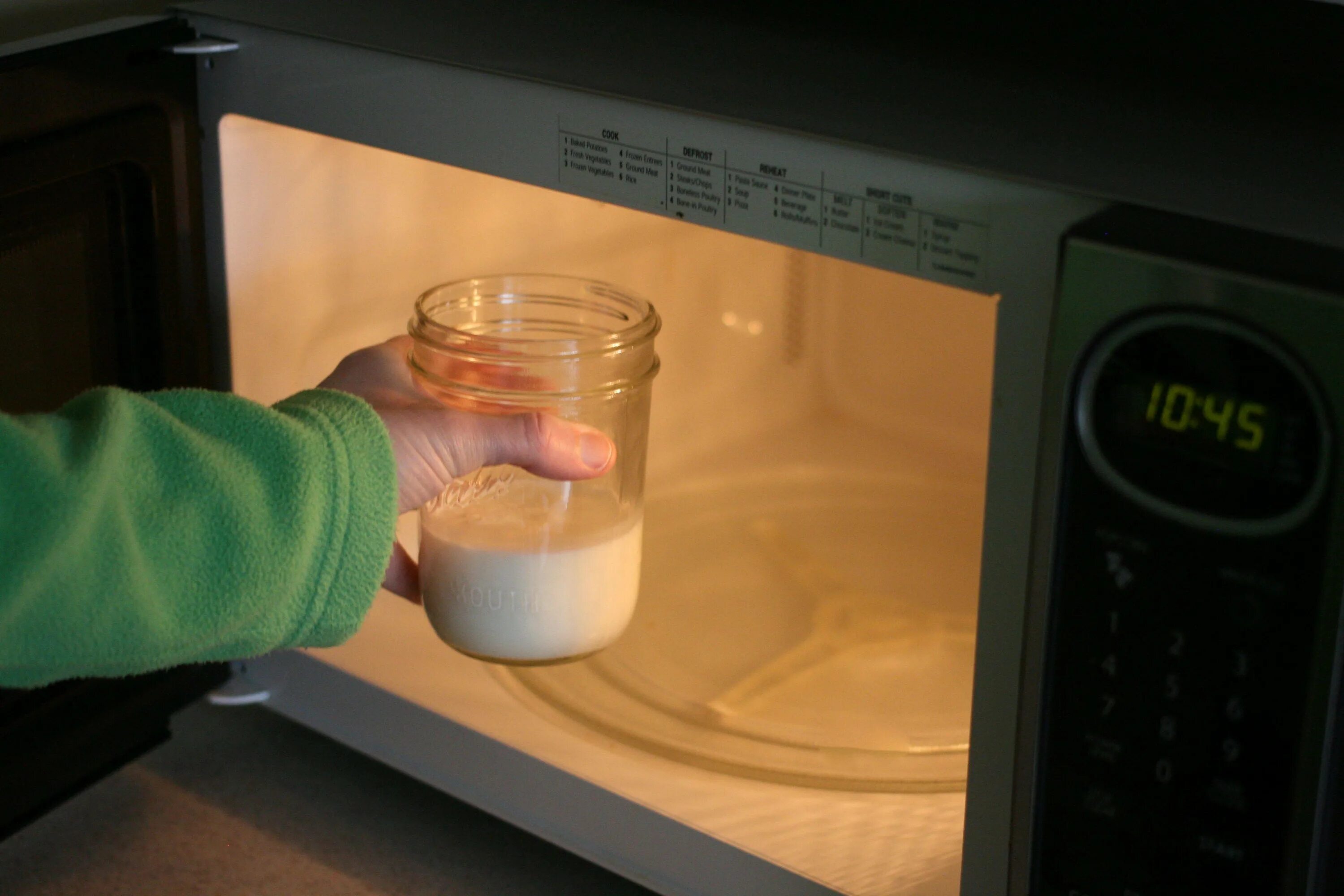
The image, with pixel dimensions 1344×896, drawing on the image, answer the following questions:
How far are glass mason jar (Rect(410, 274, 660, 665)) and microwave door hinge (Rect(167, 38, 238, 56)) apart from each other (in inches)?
6.5

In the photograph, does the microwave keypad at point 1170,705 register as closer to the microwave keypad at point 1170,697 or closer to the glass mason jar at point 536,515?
the microwave keypad at point 1170,697

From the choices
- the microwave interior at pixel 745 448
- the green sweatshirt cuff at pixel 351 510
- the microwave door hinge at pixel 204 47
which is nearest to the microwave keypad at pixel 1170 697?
the microwave interior at pixel 745 448

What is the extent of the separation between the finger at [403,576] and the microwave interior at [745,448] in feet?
0.33

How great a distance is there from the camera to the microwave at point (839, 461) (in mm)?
397

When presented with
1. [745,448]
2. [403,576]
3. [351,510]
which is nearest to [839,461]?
[745,448]

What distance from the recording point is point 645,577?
0.91m

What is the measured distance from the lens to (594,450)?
0.57 meters

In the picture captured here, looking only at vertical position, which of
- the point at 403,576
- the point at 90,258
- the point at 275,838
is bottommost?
the point at 275,838

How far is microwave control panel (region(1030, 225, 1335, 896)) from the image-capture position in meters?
0.38

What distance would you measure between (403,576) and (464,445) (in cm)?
12

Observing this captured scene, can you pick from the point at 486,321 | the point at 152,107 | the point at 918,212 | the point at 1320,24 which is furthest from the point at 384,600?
the point at 1320,24

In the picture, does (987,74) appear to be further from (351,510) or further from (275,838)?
(275,838)

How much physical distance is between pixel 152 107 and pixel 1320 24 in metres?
0.56

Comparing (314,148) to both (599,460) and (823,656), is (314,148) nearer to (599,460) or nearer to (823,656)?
(599,460)
